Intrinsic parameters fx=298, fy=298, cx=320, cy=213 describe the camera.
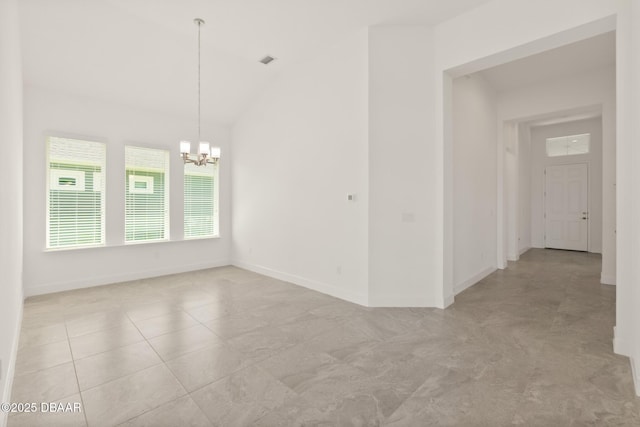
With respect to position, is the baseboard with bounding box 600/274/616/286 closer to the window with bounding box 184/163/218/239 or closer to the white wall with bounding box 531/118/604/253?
the white wall with bounding box 531/118/604/253

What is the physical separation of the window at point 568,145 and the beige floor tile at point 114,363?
10.9 meters

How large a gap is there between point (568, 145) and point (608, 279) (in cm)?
519

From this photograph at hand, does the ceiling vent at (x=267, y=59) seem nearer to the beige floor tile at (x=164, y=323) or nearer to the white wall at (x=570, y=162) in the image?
the beige floor tile at (x=164, y=323)

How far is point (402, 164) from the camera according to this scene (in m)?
4.06

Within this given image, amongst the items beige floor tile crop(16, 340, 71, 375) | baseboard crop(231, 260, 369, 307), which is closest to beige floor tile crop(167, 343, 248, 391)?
beige floor tile crop(16, 340, 71, 375)

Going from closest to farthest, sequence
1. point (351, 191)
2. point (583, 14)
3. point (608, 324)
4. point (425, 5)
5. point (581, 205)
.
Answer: point (583, 14) < point (608, 324) < point (425, 5) < point (351, 191) < point (581, 205)

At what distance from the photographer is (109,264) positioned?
5453mm

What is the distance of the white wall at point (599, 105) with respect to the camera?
A: 522 centimetres

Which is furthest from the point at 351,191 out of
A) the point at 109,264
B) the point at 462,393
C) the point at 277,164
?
the point at 109,264

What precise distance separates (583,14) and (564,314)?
3.36 metres

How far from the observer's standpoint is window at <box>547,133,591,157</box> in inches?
325

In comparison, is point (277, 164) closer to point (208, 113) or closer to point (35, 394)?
point (208, 113)

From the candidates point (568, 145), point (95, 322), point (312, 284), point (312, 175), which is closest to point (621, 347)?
point (312, 284)

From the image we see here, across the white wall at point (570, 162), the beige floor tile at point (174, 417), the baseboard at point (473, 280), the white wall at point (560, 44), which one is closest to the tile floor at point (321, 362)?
the beige floor tile at point (174, 417)
